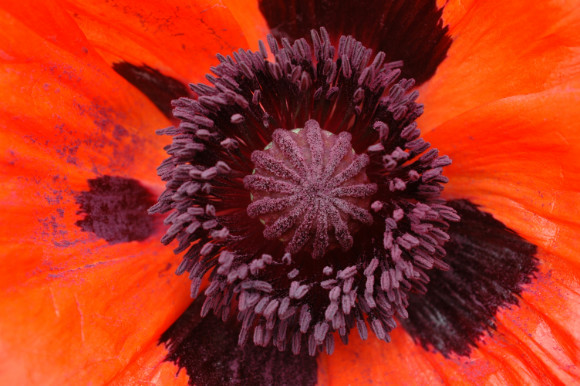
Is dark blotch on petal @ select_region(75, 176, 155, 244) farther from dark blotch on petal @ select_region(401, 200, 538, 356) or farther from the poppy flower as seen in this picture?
dark blotch on petal @ select_region(401, 200, 538, 356)

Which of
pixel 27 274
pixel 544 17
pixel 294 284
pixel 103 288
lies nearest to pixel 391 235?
pixel 294 284

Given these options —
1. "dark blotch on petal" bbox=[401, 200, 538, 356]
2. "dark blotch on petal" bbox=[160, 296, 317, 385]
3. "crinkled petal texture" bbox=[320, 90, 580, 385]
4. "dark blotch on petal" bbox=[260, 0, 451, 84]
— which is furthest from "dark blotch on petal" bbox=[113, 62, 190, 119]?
"dark blotch on petal" bbox=[401, 200, 538, 356]

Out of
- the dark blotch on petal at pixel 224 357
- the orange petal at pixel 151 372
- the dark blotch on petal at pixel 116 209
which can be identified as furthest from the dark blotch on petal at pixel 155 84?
the orange petal at pixel 151 372

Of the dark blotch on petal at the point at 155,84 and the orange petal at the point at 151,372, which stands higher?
the dark blotch on petal at the point at 155,84

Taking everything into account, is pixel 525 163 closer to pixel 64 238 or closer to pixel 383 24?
pixel 383 24

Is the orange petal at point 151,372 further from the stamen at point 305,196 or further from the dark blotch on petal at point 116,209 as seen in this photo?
the dark blotch on petal at point 116,209

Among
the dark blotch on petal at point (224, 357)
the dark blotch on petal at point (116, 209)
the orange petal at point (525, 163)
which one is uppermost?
the dark blotch on petal at point (116, 209)

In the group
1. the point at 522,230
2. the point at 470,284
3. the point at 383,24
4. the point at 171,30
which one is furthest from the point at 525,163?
the point at 171,30
